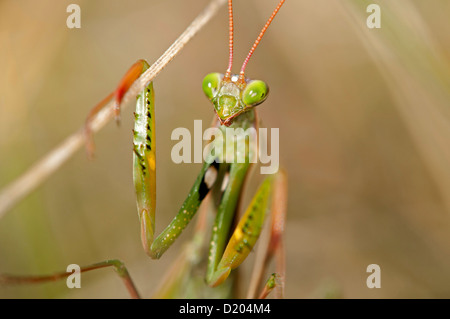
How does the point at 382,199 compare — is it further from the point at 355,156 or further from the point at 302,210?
the point at 302,210

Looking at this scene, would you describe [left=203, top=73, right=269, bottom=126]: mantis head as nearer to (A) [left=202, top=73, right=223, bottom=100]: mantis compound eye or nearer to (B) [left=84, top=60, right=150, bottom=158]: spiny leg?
(A) [left=202, top=73, right=223, bottom=100]: mantis compound eye

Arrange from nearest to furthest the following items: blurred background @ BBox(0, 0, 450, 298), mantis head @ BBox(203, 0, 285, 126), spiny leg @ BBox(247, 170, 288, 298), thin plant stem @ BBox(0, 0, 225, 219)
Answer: thin plant stem @ BBox(0, 0, 225, 219)
mantis head @ BBox(203, 0, 285, 126)
spiny leg @ BBox(247, 170, 288, 298)
blurred background @ BBox(0, 0, 450, 298)

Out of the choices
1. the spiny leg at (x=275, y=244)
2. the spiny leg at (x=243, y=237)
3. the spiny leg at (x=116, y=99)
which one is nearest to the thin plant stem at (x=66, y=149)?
the spiny leg at (x=116, y=99)

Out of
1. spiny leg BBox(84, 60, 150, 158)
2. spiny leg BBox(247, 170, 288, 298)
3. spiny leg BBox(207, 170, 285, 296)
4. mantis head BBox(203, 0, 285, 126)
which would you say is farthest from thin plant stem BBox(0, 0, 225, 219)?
spiny leg BBox(247, 170, 288, 298)

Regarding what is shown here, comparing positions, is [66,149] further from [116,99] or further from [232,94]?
[232,94]

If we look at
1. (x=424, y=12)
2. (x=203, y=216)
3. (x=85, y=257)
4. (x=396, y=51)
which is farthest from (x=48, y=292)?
(x=424, y=12)

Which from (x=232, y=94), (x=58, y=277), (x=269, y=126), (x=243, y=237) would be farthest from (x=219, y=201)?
(x=269, y=126)
